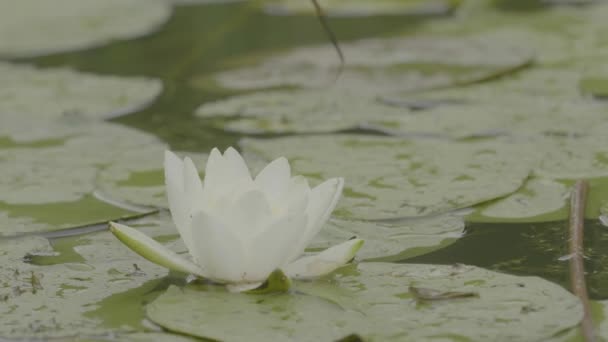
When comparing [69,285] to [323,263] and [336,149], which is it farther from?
[336,149]

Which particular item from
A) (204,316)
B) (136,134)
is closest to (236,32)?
(136,134)

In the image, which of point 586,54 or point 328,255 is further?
point 586,54

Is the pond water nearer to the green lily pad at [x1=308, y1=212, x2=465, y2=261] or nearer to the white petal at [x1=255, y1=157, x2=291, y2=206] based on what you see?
the green lily pad at [x1=308, y1=212, x2=465, y2=261]

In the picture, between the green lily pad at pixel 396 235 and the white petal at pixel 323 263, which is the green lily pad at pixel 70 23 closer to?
the green lily pad at pixel 396 235

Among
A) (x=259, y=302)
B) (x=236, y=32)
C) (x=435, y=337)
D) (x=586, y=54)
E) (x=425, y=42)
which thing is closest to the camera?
(x=435, y=337)

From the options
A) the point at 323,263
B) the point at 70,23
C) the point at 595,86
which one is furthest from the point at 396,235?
the point at 70,23

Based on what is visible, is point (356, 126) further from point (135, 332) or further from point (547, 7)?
point (547, 7)

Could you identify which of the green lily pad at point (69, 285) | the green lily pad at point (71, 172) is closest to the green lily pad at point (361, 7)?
the green lily pad at point (71, 172)
